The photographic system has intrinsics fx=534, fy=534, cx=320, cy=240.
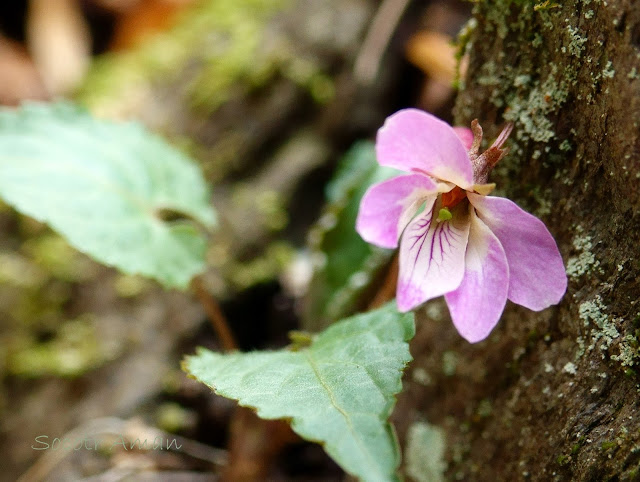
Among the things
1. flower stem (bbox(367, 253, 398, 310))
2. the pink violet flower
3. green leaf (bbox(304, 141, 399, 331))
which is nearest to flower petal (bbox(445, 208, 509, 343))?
the pink violet flower

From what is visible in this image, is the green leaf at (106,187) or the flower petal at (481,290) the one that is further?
the green leaf at (106,187)

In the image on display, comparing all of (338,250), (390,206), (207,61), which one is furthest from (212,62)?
(390,206)

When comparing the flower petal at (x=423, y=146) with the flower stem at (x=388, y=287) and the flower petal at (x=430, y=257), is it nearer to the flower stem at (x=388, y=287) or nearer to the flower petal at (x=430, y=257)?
the flower petal at (x=430, y=257)

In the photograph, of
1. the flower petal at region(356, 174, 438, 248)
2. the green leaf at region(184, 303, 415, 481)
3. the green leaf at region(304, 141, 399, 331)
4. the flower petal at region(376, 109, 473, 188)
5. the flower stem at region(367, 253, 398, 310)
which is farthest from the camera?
the green leaf at region(304, 141, 399, 331)

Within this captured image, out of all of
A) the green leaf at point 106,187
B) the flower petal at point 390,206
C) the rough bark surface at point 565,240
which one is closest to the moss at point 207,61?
the green leaf at point 106,187

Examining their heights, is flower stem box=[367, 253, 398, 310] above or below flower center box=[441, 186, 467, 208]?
below

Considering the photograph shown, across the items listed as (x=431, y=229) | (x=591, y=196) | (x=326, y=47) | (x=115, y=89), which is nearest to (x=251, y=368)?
(x=431, y=229)

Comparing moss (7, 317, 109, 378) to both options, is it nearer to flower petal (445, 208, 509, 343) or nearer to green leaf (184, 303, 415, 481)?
green leaf (184, 303, 415, 481)

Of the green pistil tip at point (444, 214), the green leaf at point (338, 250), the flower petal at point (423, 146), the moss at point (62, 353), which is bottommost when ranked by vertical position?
the moss at point (62, 353)
